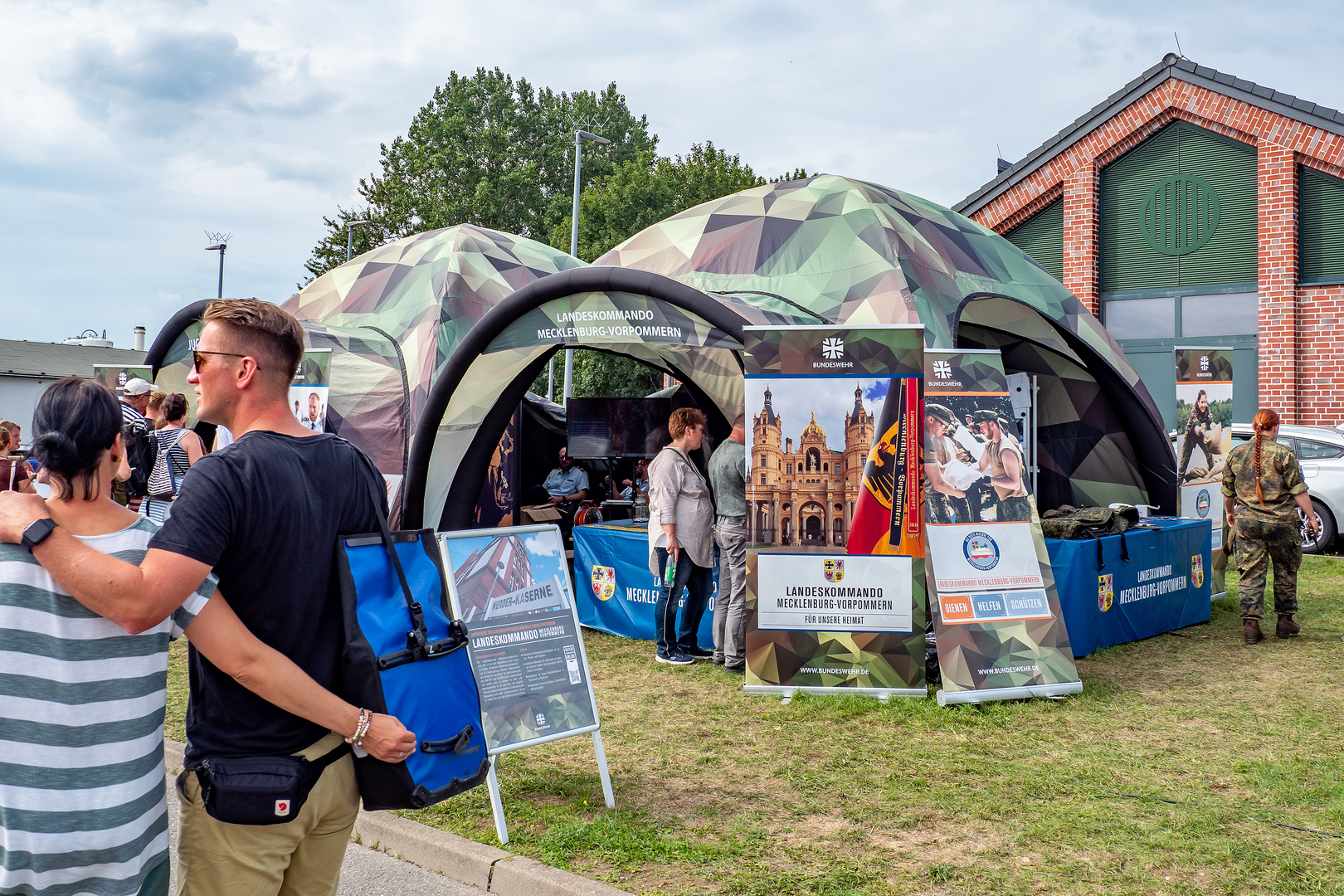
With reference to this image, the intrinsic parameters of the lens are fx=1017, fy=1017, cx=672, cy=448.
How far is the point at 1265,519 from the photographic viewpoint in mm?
8406

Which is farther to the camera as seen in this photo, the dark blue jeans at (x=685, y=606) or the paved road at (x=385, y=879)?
the dark blue jeans at (x=685, y=606)

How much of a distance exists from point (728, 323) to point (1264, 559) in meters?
4.95

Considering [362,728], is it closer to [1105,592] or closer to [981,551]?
[981,551]

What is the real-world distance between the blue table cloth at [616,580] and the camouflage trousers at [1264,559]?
4.43 m

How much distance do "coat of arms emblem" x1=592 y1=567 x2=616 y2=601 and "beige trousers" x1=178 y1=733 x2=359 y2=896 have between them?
708 cm

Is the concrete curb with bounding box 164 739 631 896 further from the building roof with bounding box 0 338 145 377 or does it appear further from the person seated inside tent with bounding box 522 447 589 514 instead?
the building roof with bounding box 0 338 145 377

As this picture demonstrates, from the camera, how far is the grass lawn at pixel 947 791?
13.2ft

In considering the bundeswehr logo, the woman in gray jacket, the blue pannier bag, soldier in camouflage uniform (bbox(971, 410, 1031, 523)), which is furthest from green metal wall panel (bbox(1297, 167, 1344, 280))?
the blue pannier bag

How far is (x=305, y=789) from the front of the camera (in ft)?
6.92

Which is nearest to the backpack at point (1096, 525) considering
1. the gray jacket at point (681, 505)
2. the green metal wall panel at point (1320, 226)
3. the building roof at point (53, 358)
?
the gray jacket at point (681, 505)

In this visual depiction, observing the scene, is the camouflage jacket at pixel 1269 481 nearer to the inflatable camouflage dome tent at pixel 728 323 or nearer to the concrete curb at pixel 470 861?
the inflatable camouflage dome tent at pixel 728 323

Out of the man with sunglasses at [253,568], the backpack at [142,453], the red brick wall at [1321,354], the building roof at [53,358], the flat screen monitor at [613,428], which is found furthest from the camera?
the building roof at [53,358]

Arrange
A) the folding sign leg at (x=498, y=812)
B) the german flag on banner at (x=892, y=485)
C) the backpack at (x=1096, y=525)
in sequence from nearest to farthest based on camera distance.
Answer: the folding sign leg at (x=498, y=812) < the german flag on banner at (x=892, y=485) < the backpack at (x=1096, y=525)

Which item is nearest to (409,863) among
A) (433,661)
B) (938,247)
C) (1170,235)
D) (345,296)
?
(433,661)
